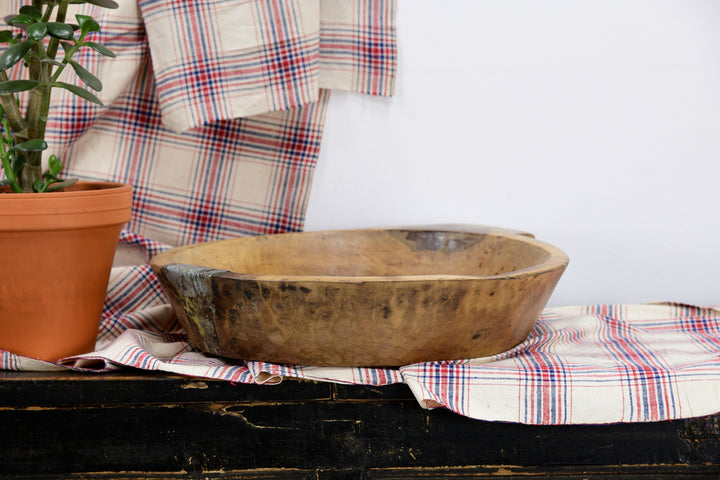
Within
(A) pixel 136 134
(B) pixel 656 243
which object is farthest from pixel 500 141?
(A) pixel 136 134

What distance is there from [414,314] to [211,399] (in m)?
0.22

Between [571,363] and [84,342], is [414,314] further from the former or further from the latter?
[84,342]

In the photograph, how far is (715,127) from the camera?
0.99m

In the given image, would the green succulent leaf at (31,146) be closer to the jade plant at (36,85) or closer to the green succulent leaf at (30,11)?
the jade plant at (36,85)

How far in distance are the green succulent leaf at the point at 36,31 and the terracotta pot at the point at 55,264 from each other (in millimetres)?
149

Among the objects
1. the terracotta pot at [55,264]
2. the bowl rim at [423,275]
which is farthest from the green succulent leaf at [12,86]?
the bowl rim at [423,275]

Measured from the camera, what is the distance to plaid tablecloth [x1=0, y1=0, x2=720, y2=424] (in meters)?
0.63

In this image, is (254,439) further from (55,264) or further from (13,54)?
(13,54)

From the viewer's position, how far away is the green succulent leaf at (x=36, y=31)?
0.61 m

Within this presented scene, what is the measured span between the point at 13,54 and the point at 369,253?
0.49m

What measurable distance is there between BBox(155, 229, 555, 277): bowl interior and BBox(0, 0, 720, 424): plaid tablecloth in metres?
0.10

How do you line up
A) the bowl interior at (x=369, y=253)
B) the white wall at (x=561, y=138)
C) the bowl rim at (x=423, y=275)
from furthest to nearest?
the white wall at (x=561, y=138) → the bowl interior at (x=369, y=253) → the bowl rim at (x=423, y=275)

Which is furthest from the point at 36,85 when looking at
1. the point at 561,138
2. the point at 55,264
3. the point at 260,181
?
the point at 561,138

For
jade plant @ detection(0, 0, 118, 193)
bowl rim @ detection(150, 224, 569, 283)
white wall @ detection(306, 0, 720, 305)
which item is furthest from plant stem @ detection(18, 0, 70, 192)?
white wall @ detection(306, 0, 720, 305)
